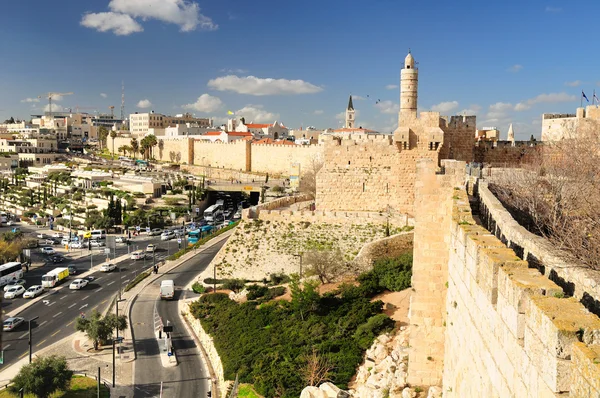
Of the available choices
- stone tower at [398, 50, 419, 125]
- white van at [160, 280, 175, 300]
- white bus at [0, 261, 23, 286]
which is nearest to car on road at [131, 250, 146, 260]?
white bus at [0, 261, 23, 286]

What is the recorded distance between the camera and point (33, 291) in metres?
24.3

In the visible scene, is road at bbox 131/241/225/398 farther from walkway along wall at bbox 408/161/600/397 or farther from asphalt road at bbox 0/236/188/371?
walkway along wall at bbox 408/161/600/397

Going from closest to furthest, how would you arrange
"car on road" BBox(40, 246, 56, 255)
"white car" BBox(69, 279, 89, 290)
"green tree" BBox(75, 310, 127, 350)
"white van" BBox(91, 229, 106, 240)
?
"green tree" BBox(75, 310, 127, 350)
"white car" BBox(69, 279, 89, 290)
"car on road" BBox(40, 246, 56, 255)
"white van" BBox(91, 229, 106, 240)

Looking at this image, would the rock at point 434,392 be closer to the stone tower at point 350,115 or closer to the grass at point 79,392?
the grass at point 79,392

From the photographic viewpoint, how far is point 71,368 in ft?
53.2

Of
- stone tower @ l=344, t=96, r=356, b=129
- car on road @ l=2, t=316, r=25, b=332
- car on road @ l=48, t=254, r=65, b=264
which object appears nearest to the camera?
car on road @ l=2, t=316, r=25, b=332

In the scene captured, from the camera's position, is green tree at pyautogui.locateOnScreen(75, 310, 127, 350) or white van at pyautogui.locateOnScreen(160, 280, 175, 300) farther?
white van at pyautogui.locateOnScreen(160, 280, 175, 300)

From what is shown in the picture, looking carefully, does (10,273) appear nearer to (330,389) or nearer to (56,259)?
(56,259)

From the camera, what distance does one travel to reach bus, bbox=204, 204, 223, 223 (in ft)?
141

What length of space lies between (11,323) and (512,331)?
69.3ft

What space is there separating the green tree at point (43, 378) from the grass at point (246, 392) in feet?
17.5

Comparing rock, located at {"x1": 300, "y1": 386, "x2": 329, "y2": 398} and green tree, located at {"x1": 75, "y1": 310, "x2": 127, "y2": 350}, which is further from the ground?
rock, located at {"x1": 300, "y1": 386, "x2": 329, "y2": 398}

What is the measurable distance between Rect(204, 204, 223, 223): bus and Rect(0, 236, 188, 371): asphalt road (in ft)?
33.4

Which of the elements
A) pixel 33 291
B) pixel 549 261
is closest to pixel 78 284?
pixel 33 291
